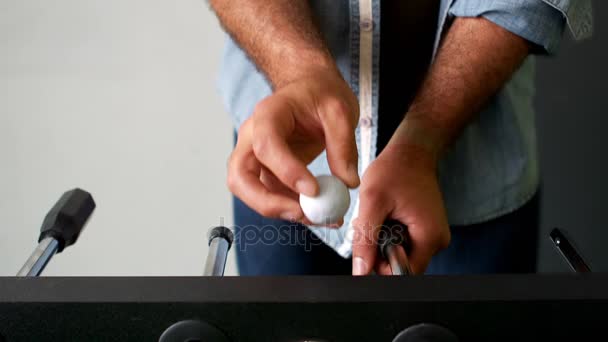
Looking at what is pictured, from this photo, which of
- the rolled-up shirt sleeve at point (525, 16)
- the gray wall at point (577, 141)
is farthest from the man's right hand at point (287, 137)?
the gray wall at point (577, 141)

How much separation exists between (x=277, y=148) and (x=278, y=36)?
213mm

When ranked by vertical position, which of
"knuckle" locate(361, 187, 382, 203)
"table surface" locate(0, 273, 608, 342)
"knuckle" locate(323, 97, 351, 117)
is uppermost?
"knuckle" locate(323, 97, 351, 117)

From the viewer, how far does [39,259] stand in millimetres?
451

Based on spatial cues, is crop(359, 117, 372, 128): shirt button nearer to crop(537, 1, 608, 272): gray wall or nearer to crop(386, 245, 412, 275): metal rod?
crop(386, 245, 412, 275): metal rod

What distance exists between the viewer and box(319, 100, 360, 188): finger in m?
0.48

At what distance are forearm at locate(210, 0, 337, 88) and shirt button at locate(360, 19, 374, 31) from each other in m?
0.07

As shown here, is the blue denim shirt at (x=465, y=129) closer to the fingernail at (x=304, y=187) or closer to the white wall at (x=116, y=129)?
the fingernail at (x=304, y=187)

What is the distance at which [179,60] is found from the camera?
127cm

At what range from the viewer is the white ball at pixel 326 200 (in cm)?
51

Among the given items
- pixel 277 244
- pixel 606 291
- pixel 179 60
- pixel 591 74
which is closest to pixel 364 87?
pixel 277 244

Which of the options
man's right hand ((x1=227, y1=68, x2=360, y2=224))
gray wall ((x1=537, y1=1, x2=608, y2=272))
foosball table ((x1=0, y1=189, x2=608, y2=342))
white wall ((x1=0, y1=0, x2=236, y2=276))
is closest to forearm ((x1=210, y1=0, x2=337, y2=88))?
man's right hand ((x1=227, y1=68, x2=360, y2=224))

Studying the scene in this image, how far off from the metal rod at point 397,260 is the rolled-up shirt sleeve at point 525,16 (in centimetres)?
30

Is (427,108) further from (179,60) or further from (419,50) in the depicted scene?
(179,60)

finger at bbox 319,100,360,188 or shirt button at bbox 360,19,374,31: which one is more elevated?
shirt button at bbox 360,19,374,31
